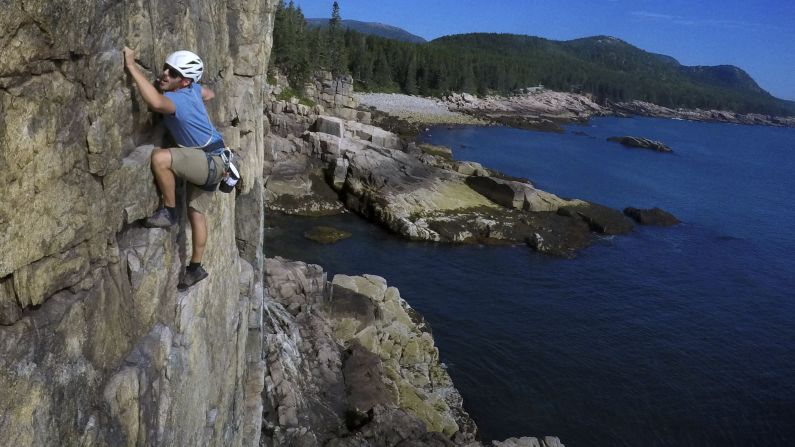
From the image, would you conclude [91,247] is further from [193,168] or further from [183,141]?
[183,141]

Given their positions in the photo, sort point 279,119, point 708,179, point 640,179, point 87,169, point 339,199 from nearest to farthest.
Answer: point 87,169
point 339,199
point 279,119
point 640,179
point 708,179

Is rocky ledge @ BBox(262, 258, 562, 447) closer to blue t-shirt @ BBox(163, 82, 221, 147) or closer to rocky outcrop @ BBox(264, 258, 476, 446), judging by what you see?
rocky outcrop @ BBox(264, 258, 476, 446)

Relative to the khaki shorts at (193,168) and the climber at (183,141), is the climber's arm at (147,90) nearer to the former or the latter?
the climber at (183,141)

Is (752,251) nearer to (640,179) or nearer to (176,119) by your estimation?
(640,179)

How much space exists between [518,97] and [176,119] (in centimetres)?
16474

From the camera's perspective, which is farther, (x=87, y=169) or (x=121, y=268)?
(x=121, y=268)

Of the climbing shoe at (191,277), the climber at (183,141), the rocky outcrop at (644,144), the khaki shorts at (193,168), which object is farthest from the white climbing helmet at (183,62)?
the rocky outcrop at (644,144)

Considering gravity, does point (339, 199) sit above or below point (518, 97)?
below

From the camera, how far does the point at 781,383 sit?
95.9 feet

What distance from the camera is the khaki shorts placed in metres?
6.75

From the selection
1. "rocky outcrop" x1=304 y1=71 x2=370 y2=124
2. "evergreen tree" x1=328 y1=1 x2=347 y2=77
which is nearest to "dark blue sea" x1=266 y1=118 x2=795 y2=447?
"rocky outcrop" x1=304 y1=71 x2=370 y2=124

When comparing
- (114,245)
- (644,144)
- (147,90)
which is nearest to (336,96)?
(644,144)

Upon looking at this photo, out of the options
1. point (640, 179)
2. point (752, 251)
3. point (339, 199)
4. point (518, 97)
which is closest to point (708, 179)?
point (640, 179)

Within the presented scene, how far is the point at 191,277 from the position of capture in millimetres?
7484
